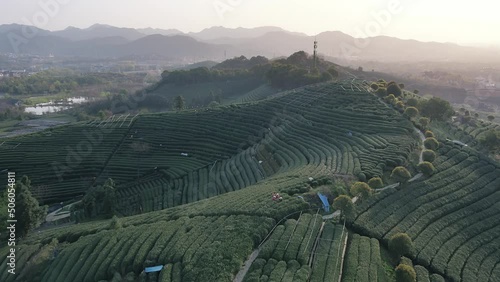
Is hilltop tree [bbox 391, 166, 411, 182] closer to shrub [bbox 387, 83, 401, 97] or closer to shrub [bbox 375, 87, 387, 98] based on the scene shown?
shrub [bbox 375, 87, 387, 98]

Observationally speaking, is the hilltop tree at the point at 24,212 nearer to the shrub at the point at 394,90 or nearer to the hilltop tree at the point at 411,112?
the hilltop tree at the point at 411,112

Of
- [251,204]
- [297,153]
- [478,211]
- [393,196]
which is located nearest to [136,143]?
[297,153]

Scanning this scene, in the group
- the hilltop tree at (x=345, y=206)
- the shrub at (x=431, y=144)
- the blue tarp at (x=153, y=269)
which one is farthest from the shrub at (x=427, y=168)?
the blue tarp at (x=153, y=269)

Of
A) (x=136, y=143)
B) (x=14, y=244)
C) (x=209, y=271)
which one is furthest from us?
(x=136, y=143)

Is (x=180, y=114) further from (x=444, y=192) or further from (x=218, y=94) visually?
(x=444, y=192)

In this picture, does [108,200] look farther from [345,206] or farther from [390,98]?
[390,98]
